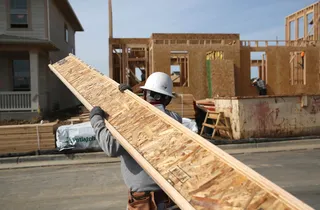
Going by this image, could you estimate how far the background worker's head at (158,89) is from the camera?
8.28 ft

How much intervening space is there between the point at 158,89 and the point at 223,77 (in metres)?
16.5

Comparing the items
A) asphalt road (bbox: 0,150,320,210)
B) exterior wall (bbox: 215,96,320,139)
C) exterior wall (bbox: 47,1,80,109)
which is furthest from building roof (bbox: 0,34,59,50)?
exterior wall (bbox: 215,96,320,139)

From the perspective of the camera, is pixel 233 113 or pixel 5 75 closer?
pixel 233 113

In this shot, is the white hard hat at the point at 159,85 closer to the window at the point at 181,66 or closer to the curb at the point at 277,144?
the curb at the point at 277,144

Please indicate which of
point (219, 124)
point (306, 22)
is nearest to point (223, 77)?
point (219, 124)

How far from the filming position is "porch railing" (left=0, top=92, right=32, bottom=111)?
14910mm

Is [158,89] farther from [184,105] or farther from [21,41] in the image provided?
A: [21,41]

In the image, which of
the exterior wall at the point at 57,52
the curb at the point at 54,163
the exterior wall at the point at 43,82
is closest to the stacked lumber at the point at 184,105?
the curb at the point at 54,163

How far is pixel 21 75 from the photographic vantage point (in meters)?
16.6

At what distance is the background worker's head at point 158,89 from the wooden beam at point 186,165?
0.41ft

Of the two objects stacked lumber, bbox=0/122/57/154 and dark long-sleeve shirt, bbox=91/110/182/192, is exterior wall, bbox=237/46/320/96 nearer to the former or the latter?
stacked lumber, bbox=0/122/57/154

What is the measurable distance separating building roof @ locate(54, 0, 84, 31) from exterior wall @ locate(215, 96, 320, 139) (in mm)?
13613

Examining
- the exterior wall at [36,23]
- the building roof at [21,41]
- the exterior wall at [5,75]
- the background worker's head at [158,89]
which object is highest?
the exterior wall at [36,23]

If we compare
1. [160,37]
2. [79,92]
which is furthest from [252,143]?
[160,37]
